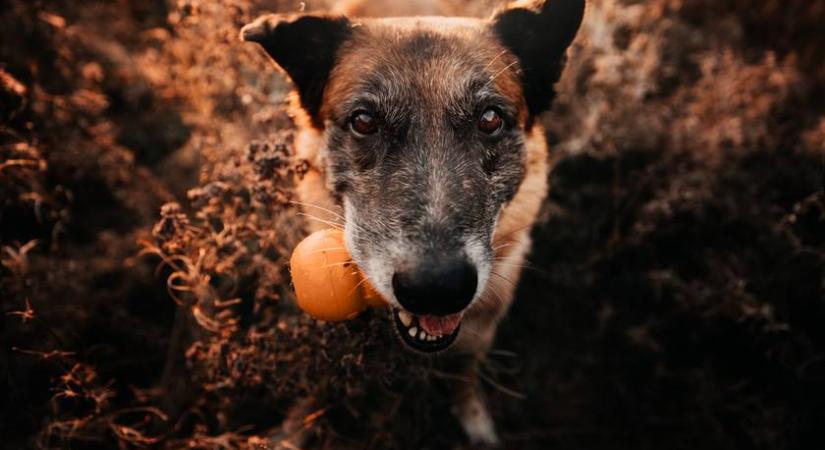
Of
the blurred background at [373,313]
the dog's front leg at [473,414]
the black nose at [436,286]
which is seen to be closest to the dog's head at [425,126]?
the black nose at [436,286]

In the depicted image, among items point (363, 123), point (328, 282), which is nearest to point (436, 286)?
point (328, 282)

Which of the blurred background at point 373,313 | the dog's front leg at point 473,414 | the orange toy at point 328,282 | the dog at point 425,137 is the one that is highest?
the dog at point 425,137

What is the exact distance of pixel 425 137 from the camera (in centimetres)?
260

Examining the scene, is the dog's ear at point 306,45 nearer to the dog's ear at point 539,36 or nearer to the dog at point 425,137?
the dog at point 425,137

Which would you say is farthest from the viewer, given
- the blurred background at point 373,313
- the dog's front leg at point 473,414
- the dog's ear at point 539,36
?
the dog's front leg at point 473,414

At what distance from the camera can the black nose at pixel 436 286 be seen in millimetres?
2135

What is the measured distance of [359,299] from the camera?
2494mm

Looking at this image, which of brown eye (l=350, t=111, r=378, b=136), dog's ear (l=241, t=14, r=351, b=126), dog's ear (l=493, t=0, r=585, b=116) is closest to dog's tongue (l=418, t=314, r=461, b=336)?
brown eye (l=350, t=111, r=378, b=136)

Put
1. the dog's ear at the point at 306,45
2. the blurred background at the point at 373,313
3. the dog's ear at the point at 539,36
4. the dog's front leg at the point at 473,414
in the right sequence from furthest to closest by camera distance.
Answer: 1. the dog's front leg at the point at 473,414
2. the blurred background at the point at 373,313
3. the dog's ear at the point at 539,36
4. the dog's ear at the point at 306,45

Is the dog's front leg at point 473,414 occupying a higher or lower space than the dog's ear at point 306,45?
lower

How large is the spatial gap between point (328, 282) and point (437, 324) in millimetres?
550

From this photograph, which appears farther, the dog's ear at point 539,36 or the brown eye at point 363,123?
the dog's ear at point 539,36

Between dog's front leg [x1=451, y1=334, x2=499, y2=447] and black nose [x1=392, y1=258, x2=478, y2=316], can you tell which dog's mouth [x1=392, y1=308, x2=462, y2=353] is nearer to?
black nose [x1=392, y1=258, x2=478, y2=316]

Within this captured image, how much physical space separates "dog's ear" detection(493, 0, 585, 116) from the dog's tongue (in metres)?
1.45
